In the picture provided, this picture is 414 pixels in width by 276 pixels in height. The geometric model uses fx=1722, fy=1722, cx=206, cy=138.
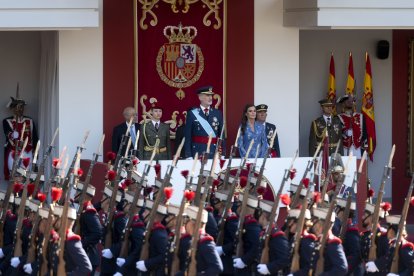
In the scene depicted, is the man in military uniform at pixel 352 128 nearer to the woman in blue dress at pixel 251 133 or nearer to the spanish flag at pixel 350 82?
the spanish flag at pixel 350 82

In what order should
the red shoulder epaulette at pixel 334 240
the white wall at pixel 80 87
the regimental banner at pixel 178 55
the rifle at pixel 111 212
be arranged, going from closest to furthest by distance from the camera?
the red shoulder epaulette at pixel 334 240 < the rifle at pixel 111 212 < the white wall at pixel 80 87 < the regimental banner at pixel 178 55

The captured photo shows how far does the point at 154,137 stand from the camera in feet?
75.7

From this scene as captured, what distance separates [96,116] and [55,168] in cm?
376

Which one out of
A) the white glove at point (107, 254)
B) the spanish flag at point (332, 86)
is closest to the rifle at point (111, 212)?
the white glove at point (107, 254)

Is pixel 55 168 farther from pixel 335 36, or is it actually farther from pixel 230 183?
pixel 335 36

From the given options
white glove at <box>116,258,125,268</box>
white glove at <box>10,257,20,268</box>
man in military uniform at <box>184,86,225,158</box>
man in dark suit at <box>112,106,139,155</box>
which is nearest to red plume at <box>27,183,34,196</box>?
white glove at <box>10,257,20,268</box>

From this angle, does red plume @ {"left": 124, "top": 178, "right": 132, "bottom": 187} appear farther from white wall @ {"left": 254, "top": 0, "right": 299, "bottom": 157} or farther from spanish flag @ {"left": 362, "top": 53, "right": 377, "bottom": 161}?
spanish flag @ {"left": 362, "top": 53, "right": 377, "bottom": 161}

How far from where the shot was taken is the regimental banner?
930 inches

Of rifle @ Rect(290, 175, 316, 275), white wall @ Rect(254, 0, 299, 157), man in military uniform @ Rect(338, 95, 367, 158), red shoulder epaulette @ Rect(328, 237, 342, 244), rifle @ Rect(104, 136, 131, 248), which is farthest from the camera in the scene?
man in military uniform @ Rect(338, 95, 367, 158)

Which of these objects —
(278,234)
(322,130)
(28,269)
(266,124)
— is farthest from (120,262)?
(322,130)

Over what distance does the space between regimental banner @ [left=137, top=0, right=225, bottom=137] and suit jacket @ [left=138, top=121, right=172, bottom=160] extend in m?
0.50

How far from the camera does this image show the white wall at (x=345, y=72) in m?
26.4

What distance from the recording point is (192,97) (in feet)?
78.2

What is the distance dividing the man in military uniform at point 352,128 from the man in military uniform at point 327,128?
0.77 feet
